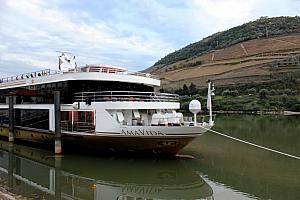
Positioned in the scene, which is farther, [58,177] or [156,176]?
[58,177]

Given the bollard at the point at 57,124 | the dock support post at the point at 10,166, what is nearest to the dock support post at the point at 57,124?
the bollard at the point at 57,124

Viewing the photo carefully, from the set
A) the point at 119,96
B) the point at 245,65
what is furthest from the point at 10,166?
the point at 245,65

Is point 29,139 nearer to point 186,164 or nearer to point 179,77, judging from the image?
point 186,164

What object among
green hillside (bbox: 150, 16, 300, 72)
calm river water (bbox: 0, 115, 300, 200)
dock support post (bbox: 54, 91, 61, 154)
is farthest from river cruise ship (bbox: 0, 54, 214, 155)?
green hillside (bbox: 150, 16, 300, 72)

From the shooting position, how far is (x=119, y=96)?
1903cm

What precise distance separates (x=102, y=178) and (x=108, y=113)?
3699 millimetres

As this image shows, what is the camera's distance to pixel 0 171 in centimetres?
1761

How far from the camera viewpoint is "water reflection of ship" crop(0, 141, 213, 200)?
541 inches

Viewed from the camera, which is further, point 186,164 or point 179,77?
point 179,77

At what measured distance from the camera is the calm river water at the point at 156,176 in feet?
44.5

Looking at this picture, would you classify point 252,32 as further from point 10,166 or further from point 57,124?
point 10,166

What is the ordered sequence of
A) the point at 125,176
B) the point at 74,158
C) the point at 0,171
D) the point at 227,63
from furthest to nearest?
the point at 227,63 → the point at 74,158 → the point at 0,171 → the point at 125,176

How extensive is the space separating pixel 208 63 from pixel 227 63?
35.4 ft

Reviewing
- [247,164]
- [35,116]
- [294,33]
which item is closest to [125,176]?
[247,164]
